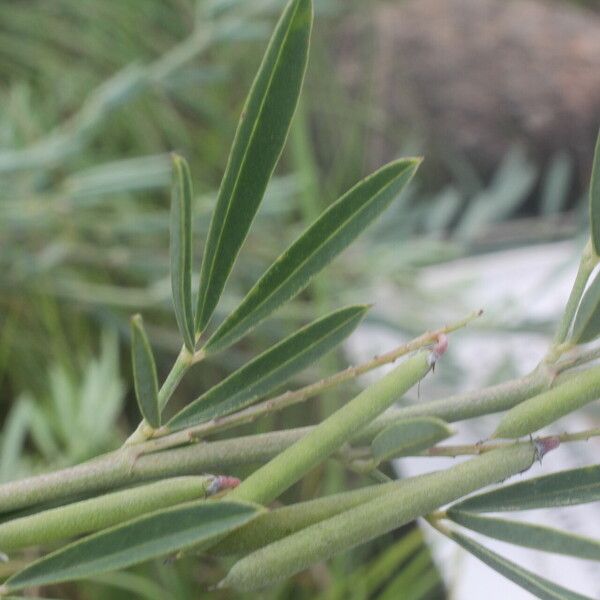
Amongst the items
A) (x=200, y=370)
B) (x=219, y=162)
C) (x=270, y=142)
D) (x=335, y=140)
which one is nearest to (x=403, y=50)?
(x=335, y=140)

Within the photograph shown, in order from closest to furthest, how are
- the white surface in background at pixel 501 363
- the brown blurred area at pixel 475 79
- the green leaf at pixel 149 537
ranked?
the green leaf at pixel 149 537 → the white surface in background at pixel 501 363 → the brown blurred area at pixel 475 79

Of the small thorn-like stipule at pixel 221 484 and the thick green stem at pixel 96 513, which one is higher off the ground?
the thick green stem at pixel 96 513

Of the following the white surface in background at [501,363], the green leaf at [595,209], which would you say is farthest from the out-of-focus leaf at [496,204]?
the green leaf at [595,209]

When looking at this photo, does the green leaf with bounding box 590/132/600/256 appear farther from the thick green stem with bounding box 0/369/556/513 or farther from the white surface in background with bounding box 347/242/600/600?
the white surface in background with bounding box 347/242/600/600

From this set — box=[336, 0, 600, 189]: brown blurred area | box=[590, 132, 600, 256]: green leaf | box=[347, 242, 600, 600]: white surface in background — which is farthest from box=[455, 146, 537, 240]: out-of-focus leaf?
box=[590, 132, 600, 256]: green leaf

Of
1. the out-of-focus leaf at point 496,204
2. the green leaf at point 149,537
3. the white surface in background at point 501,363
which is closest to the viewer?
the green leaf at point 149,537

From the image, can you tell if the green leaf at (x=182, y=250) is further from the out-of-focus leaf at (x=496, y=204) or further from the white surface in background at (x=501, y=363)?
the out-of-focus leaf at (x=496, y=204)

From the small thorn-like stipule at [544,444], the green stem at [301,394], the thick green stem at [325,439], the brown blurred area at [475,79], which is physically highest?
the brown blurred area at [475,79]

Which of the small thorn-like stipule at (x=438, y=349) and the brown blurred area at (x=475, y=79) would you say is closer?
the small thorn-like stipule at (x=438, y=349)
